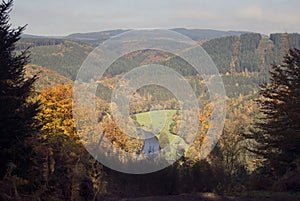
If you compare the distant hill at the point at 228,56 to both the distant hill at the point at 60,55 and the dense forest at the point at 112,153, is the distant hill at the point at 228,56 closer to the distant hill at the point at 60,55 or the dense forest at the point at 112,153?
the distant hill at the point at 60,55

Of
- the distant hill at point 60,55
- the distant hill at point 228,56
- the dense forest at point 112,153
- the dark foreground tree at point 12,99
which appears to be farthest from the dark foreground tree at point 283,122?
the distant hill at point 60,55

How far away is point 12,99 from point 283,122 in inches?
385

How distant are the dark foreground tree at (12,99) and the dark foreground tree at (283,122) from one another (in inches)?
304

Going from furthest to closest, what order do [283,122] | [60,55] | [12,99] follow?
[60,55] → [283,122] → [12,99]

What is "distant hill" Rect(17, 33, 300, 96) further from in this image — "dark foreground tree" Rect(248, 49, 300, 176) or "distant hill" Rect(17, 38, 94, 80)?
"dark foreground tree" Rect(248, 49, 300, 176)

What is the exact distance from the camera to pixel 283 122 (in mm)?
13547

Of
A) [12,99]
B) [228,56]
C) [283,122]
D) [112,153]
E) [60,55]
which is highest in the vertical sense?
[12,99]

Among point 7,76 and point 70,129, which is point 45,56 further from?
point 7,76

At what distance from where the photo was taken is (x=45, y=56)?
398ft

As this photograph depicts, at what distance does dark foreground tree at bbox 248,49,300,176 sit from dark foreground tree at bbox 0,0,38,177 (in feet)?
25.3

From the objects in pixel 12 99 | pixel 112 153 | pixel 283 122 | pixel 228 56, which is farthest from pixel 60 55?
pixel 12 99

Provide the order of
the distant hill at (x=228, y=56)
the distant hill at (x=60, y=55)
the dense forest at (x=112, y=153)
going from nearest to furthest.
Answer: the dense forest at (x=112, y=153) → the distant hill at (x=60, y=55) → the distant hill at (x=228, y=56)

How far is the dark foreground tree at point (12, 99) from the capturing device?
24.2ft

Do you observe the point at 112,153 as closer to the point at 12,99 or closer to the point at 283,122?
the point at 283,122
